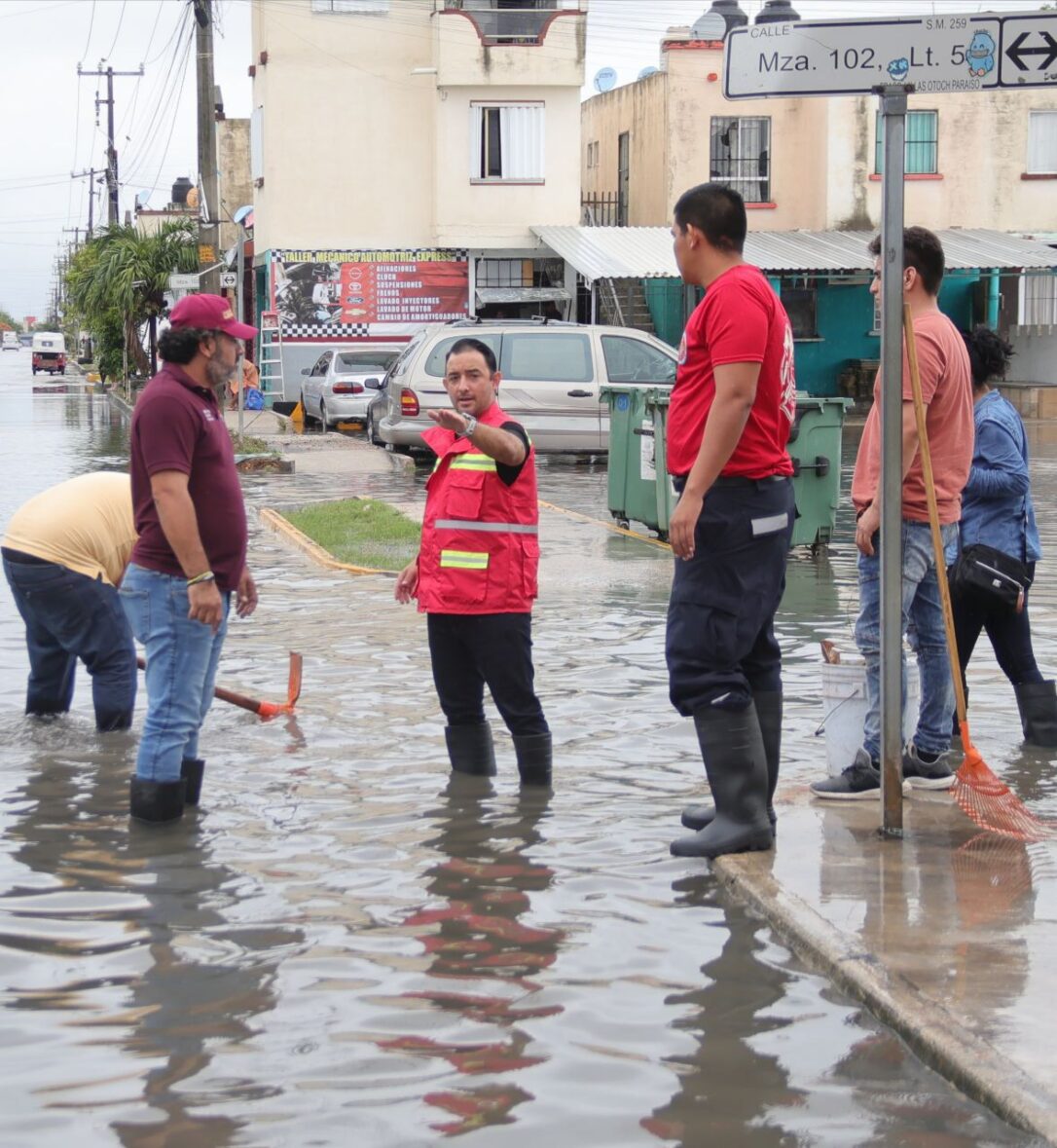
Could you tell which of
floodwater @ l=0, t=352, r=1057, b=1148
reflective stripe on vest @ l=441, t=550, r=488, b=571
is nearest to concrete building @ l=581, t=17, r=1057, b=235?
floodwater @ l=0, t=352, r=1057, b=1148

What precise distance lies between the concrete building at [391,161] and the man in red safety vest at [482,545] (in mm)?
31504

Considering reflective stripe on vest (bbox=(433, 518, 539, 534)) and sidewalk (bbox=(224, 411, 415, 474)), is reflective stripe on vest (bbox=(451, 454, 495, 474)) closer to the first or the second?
reflective stripe on vest (bbox=(433, 518, 539, 534))

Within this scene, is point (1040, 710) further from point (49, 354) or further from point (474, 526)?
point (49, 354)

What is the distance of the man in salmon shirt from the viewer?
6098 mm

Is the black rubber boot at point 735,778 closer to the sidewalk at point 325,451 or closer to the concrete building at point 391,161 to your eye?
the sidewalk at point 325,451

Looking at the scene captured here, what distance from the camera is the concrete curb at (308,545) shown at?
13.0m

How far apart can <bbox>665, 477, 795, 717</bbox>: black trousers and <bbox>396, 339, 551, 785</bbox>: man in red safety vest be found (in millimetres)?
1037

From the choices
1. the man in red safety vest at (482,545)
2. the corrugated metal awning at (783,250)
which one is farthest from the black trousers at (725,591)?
the corrugated metal awning at (783,250)

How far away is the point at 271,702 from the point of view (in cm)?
856

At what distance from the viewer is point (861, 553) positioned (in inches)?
245

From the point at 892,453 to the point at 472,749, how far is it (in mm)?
2132

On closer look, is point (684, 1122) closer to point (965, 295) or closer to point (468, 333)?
point (468, 333)

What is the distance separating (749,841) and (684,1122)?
73.4 inches

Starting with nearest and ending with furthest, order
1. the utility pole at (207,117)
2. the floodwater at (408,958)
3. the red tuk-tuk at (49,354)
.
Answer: the floodwater at (408,958)
the utility pole at (207,117)
the red tuk-tuk at (49,354)
